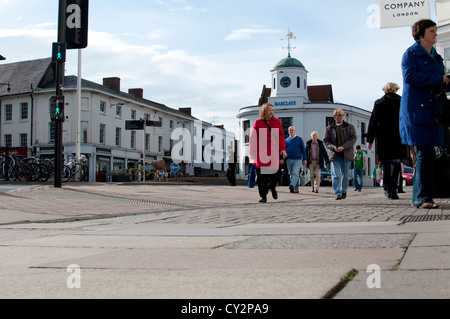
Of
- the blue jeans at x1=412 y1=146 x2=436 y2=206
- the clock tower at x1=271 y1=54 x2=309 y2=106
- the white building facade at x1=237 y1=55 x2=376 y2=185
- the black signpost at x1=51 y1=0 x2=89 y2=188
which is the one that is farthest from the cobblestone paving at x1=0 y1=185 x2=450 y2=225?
the clock tower at x1=271 y1=54 x2=309 y2=106

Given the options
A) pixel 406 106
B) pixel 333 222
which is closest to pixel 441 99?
pixel 406 106

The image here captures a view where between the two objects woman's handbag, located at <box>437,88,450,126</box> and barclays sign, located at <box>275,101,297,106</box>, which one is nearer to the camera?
woman's handbag, located at <box>437,88,450,126</box>

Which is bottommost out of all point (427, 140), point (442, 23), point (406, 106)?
point (427, 140)

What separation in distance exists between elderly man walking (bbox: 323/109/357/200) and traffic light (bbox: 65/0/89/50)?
660 cm

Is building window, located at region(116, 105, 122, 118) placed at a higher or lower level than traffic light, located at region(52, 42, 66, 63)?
higher

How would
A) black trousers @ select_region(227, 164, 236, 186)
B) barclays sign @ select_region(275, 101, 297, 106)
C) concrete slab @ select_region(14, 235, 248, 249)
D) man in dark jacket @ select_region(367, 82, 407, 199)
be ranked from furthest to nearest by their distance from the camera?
barclays sign @ select_region(275, 101, 297, 106) → black trousers @ select_region(227, 164, 236, 186) → man in dark jacket @ select_region(367, 82, 407, 199) → concrete slab @ select_region(14, 235, 248, 249)

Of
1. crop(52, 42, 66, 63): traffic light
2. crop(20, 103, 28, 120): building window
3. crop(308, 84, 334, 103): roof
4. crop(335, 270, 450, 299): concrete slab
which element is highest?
crop(308, 84, 334, 103): roof

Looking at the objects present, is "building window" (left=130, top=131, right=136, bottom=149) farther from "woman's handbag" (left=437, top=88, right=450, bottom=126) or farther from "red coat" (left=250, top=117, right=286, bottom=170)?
"woman's handbag" (left=437, top=88, right=450, bottom=126)

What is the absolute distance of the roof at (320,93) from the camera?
7825 centimetres

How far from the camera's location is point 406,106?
680 centimetres

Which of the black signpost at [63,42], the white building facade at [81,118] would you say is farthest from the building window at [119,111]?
the black signpost at [63,42]

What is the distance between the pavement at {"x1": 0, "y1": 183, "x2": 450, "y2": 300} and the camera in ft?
7.76

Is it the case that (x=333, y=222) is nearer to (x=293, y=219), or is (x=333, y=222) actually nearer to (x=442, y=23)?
(x=293, y=219)
